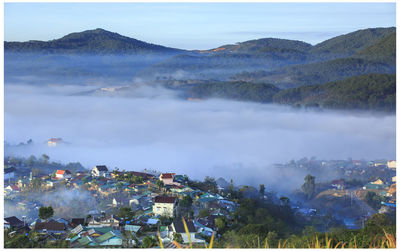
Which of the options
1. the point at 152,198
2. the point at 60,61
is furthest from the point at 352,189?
the point at 60,61

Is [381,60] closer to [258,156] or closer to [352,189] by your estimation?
[258,156]

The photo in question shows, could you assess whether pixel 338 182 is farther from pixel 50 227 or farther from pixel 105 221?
pixel 50 227

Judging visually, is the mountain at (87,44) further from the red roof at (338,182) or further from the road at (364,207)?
the road at (364,207)

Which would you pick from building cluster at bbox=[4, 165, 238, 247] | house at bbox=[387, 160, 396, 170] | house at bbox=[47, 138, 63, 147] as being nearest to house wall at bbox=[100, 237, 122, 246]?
building cluster at bbox=[4, 165, 238, 247]

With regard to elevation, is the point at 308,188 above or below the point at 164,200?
below

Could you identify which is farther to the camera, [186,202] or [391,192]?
[391,192]

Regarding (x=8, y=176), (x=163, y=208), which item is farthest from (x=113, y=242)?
(x=8, y=176)

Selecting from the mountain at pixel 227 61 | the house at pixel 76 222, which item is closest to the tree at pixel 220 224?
the house at pixel 76 222

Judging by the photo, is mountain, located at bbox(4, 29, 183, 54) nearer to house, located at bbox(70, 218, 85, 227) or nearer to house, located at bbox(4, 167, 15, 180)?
house, located at bbox(4, 167, 15, 180)
